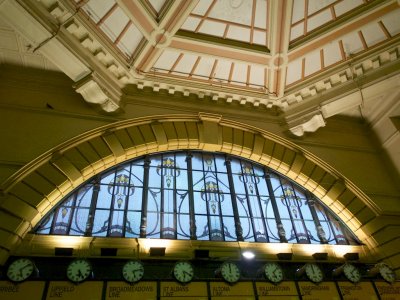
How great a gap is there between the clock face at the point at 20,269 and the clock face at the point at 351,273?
632 centimetres

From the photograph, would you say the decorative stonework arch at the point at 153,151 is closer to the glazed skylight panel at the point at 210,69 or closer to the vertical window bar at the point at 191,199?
the vertical window bar at the point at 191,199

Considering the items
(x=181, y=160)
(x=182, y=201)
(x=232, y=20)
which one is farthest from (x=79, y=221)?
(x=232, y=20)

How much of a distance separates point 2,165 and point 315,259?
7.41m

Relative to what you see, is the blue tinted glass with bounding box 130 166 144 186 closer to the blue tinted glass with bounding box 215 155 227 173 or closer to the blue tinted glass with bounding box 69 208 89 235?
the blue tinted glass with bounding box 69 208 89 235

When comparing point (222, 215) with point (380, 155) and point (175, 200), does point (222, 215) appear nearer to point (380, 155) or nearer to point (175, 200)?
point (175, 200)

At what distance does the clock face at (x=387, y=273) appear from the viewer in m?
6.92

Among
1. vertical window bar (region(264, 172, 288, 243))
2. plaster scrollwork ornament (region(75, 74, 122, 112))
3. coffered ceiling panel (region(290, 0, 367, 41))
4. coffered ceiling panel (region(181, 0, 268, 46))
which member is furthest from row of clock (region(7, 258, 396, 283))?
coffered ceiling panel (region(290, 0, 367, 41))

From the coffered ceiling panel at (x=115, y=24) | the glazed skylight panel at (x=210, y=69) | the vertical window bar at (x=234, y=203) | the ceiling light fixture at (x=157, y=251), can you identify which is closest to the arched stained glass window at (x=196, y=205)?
the vertical window bar at (x=234, y=203)

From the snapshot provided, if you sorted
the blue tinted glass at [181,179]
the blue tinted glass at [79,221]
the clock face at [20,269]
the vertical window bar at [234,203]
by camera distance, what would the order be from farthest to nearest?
the blue tinted glass at [181,179] → the vertical window bar at [234,203] → the blue tinted glass at [79,221] → the clock face at [20,269]

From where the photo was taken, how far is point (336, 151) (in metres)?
9.88

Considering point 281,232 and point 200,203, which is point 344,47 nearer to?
point 281,232

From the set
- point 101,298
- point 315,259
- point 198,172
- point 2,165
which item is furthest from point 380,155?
point 2,165

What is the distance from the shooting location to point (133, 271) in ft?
18.7

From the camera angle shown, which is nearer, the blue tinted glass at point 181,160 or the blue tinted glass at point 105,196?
the blue tinted glass at point 105,196
